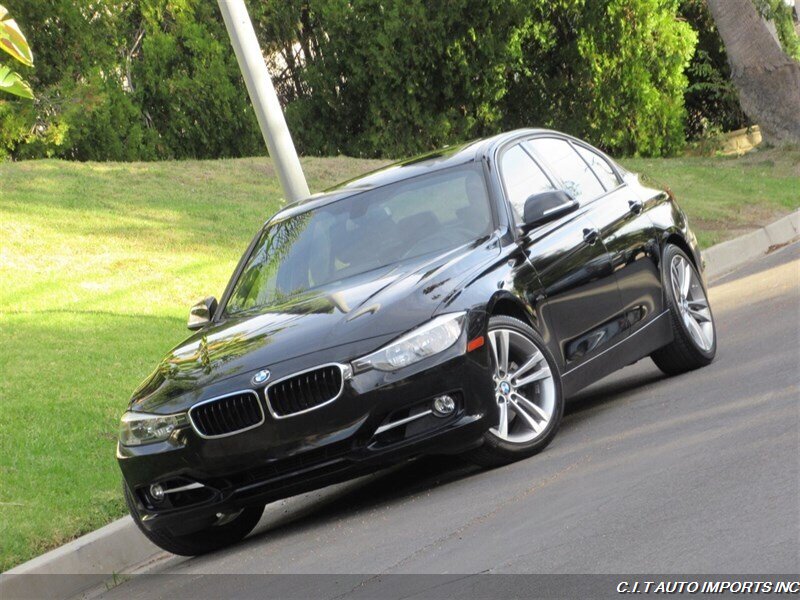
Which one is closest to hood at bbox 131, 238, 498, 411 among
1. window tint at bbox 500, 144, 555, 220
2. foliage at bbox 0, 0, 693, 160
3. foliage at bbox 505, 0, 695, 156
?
window tint at bbox 500, 144, 555, 220

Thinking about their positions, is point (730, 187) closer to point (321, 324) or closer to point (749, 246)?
point (749, 246)

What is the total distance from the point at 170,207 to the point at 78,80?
23.5 feet

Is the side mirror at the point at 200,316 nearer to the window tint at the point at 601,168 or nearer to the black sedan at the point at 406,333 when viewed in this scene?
the black sedan at the point at 406,333

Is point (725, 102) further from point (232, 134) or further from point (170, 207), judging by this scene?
point (170, 207)

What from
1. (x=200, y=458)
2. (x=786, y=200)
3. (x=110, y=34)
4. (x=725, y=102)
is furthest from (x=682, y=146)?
(x=200, y=458)

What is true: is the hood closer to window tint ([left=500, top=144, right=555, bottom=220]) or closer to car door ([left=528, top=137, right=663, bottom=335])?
window tint ([left=500, top=144, right=555, bottom=220])

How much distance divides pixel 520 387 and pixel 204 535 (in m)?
1.79

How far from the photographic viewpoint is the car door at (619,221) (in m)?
8.76

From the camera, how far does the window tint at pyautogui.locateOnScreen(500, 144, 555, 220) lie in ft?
27.5

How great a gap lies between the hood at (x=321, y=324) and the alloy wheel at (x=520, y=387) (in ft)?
1.34

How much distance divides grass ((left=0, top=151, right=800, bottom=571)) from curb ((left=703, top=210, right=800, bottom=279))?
589 mm

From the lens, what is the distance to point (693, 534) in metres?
5.34

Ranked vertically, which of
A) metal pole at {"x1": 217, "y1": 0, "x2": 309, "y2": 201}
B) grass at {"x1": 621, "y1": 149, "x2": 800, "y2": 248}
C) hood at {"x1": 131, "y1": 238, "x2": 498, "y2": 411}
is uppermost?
metal pole at {"x1": 217, "y1": 0, "x2": 309, "y2": 201}

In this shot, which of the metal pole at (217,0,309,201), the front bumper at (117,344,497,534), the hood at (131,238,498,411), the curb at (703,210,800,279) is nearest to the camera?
the front bumper at (117,344,497,534)
